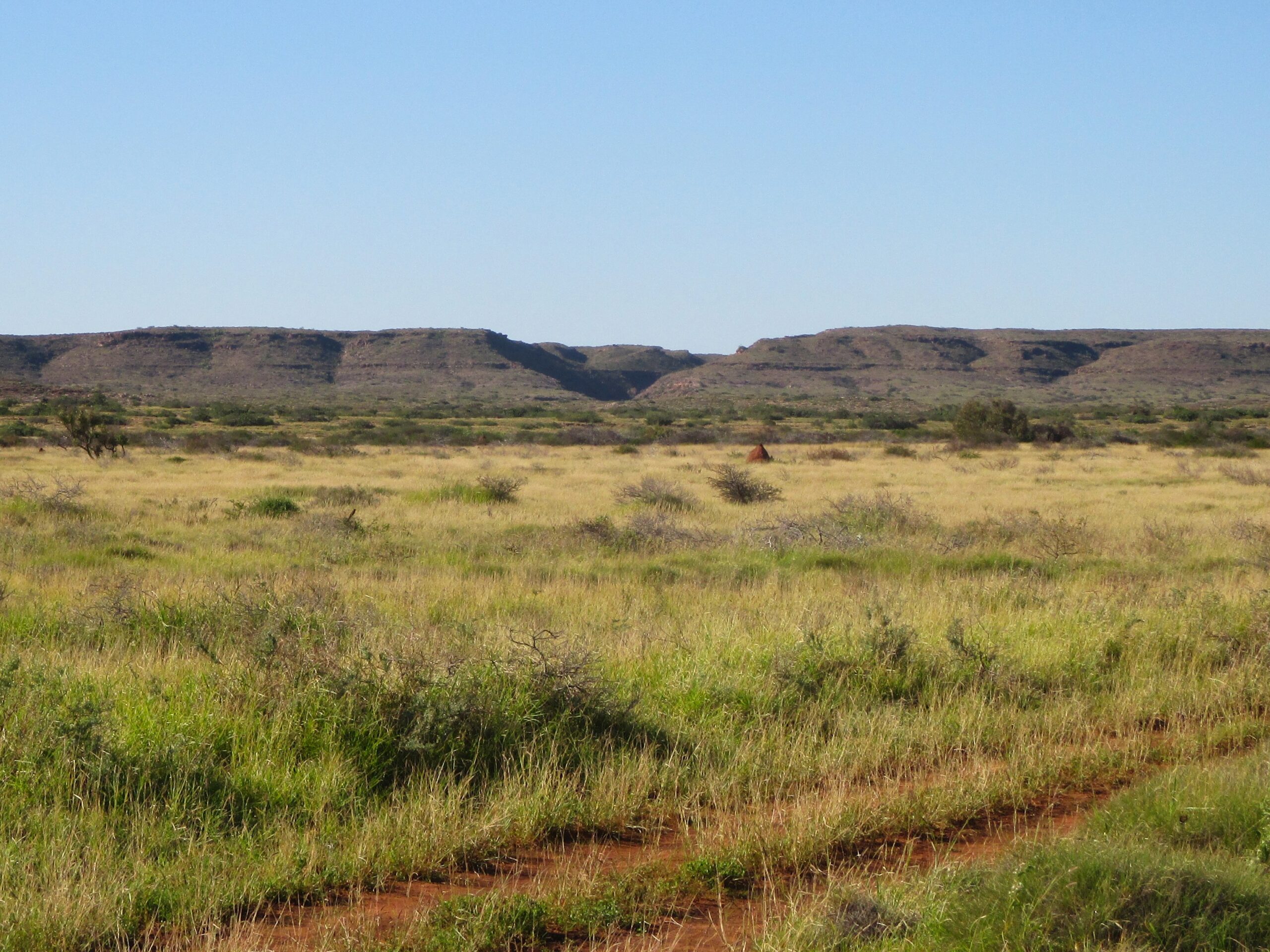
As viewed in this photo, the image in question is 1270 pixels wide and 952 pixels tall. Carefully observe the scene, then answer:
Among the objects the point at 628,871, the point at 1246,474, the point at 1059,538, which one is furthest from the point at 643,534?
the point at 1246,474

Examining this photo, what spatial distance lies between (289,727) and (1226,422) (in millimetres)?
72948

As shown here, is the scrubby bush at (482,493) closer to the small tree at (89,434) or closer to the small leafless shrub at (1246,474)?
the small tree at (89,434)

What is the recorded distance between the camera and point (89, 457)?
118ft

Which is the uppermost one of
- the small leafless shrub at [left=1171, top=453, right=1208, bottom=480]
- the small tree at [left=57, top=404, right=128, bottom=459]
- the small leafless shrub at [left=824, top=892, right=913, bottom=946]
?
the small tree at [left=57, top=404, right=128, bottom=459]

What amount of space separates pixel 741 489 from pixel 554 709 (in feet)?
58.1

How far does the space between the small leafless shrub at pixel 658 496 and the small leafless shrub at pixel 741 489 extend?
0.79 metres

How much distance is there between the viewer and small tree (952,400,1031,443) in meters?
50.9

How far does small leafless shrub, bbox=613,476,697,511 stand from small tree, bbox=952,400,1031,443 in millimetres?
29934

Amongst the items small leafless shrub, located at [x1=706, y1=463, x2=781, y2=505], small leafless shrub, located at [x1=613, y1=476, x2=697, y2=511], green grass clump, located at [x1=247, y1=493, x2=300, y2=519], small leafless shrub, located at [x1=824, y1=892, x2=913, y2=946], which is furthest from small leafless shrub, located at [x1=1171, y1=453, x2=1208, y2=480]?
small leafless shrub, located at [x1=824, y1=892, x2=913, y2=946]

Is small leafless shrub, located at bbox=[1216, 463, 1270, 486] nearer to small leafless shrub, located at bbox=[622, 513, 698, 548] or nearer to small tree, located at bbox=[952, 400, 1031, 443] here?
small tree, located at bbox=[952, 400, 1031, 443]

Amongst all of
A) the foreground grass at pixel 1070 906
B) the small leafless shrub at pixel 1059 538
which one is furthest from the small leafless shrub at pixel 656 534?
the foreground grass at pixel 1070 906

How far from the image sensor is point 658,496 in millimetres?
22062

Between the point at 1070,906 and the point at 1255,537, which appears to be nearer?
the point at 1070,906

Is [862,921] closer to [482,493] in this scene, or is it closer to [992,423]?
[482,493]
